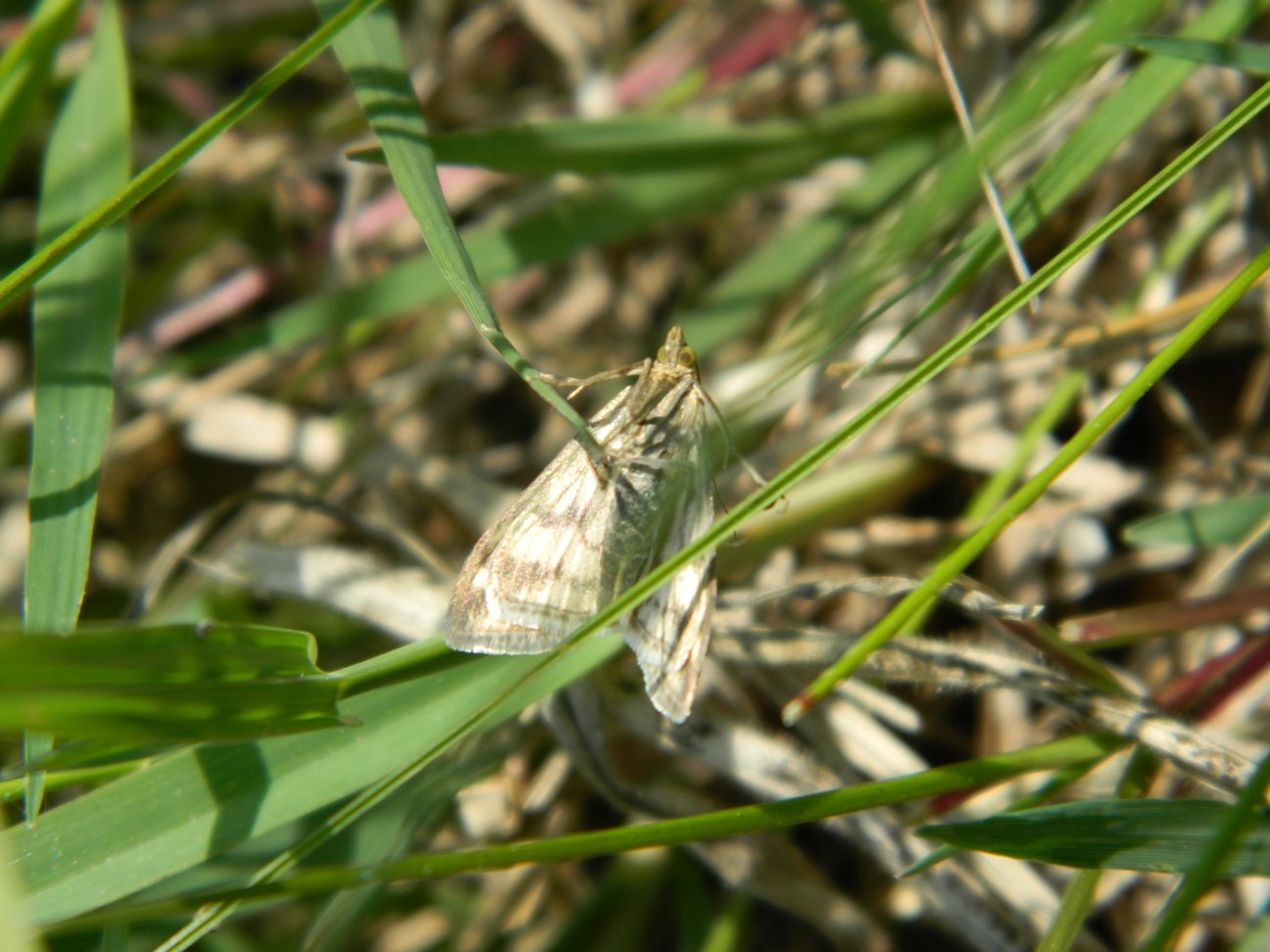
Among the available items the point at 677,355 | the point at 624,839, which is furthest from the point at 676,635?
the point at 677,355

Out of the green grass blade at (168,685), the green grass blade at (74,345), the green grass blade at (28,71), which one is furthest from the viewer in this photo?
the green grass blade at (28,71)

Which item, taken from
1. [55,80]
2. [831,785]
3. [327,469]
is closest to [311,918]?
[327,469]

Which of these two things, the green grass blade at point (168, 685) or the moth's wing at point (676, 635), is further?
the moth's wing at point (676, 635)

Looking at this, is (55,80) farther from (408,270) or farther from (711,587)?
(711,587)

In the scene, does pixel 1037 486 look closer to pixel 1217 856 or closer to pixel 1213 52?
pixel 1217 856

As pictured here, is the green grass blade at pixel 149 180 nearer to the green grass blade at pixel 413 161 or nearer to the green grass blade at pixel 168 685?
the green grass blade at pixel 413 161

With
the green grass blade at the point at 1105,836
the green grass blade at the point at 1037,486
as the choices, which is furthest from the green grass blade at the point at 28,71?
the green grass blade at the point at 1105,836
